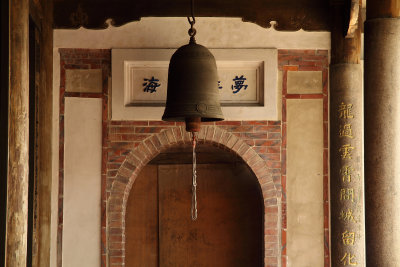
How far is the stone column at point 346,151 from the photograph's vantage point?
203 inches

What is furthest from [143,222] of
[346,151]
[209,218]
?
[346,151]

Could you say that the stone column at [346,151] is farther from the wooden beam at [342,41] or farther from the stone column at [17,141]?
the stone column at [17,141]

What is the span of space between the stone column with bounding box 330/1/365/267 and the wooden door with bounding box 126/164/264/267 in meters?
1.53

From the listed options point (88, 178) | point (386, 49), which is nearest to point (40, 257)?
point (88, 178)

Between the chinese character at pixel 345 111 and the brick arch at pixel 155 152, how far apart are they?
843 mm


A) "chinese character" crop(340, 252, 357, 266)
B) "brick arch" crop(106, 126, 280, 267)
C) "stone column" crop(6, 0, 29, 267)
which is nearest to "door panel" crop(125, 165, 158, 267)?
"brick arch" crop(106, 126, 280, 267)

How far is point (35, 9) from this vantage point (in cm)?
482

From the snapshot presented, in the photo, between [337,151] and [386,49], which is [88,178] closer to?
[337,151]

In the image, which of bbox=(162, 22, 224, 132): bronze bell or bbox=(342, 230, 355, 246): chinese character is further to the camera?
bbox=(342, 230, 355, 246): chinese character

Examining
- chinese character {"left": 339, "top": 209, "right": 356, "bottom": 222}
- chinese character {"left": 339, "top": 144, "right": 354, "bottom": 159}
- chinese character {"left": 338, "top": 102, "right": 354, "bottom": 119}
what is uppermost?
chinese character {"left": 338, "top": 102, "right": 354, "bottom": 119}

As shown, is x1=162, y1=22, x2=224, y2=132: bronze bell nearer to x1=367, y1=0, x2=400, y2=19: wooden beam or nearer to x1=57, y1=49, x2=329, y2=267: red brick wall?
x1=57, y1=49, x2=329, y2=267: red brick wall

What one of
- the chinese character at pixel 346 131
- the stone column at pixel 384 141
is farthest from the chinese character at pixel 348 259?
the stone column at pixel 384 141

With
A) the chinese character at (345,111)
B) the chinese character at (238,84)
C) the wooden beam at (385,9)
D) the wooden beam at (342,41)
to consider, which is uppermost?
the wooden beam at (342,41)

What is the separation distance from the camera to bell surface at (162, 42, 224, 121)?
422 cm
